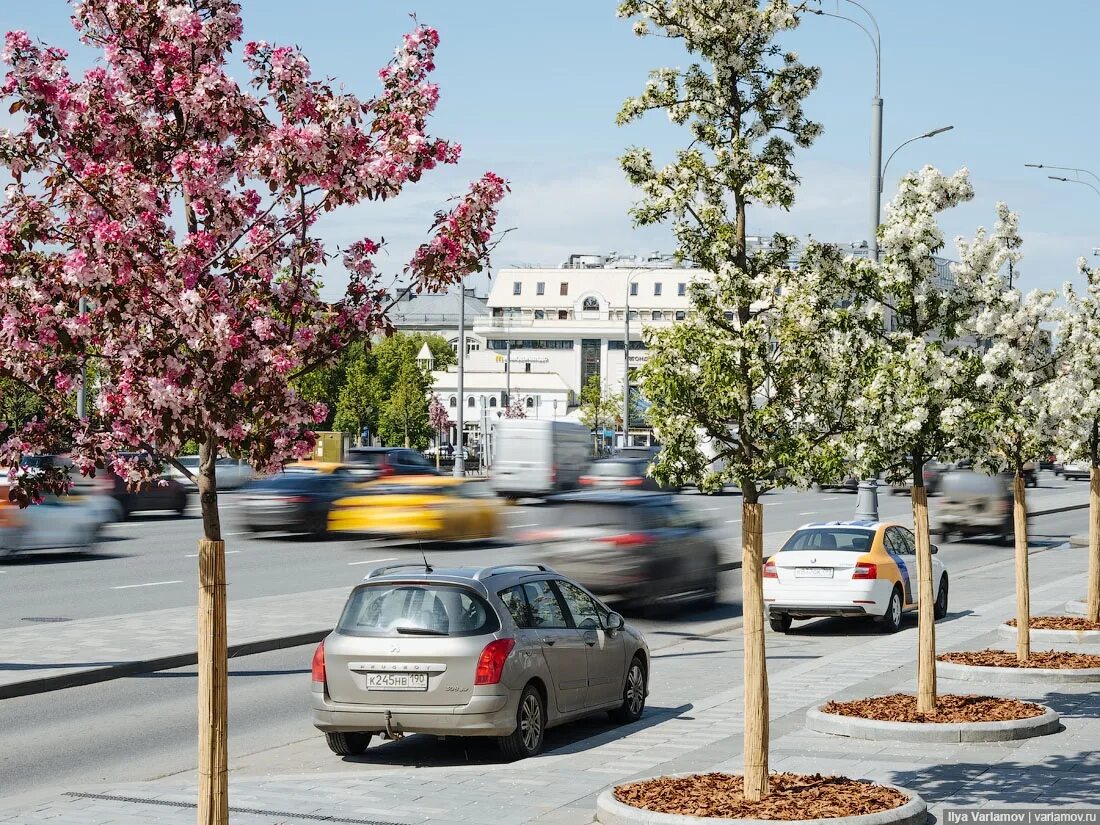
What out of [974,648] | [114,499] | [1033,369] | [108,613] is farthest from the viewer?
[114,499]

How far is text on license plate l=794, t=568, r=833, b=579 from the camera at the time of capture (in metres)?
20.1

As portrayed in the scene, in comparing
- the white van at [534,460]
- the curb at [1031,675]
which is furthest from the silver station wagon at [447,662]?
the white van at [534,460]

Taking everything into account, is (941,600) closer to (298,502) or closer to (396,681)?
(396,681)

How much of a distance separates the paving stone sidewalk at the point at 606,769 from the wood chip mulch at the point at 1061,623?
2.91m

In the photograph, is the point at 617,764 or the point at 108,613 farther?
the point at 108,613

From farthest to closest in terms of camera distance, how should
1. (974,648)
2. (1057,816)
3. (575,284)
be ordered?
(575,284) < (974,648) < (1057,816)

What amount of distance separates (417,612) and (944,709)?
4121mm

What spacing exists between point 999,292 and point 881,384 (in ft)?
8.52

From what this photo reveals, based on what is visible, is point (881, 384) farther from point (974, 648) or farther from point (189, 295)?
point (974, 648)

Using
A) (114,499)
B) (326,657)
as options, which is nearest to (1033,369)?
(326,657)

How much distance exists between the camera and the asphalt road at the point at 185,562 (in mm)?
22000

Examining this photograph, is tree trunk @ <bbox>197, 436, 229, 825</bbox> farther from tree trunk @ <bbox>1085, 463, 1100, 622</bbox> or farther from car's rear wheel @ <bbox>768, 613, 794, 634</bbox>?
car's rear wheel @ <bbox>768, 613, 794, 634</bbox>

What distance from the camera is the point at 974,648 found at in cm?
1727

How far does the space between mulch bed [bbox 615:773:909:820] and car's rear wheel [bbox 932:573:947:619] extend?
1252 centimetres
